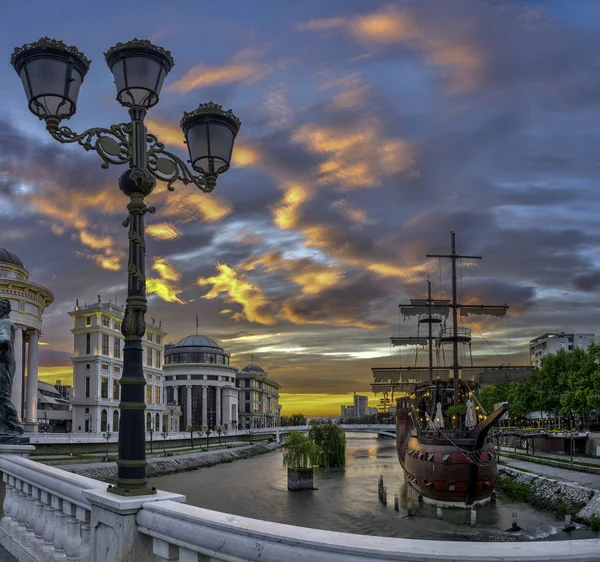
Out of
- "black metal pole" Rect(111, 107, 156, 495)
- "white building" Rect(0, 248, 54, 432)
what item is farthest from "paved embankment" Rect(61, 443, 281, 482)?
"black metal pole" Rect(111, 107, 156, 495)

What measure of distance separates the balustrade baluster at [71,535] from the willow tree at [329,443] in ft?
237

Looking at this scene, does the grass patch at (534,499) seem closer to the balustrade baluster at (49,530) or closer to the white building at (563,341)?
the balustrade baluster at (49,530)

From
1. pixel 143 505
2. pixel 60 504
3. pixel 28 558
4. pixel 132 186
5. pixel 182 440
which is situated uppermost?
pixel 132 186

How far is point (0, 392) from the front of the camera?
11992 millimetres

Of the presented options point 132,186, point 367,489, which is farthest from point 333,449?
point 132,186

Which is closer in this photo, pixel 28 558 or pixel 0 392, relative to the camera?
pixel 28 558

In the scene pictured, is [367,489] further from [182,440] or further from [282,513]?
[182,440]

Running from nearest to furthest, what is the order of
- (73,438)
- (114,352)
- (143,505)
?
(143,505) → (73,438) → (114,352)

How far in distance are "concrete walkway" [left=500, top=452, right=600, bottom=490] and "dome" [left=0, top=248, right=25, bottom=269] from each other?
5473cm

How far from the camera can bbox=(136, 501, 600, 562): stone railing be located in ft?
11.5

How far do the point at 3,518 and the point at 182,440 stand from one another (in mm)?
88798

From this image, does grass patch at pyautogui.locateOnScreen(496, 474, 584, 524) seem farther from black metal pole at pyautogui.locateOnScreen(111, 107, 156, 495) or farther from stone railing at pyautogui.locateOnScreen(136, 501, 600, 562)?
stone railing at pyautogui.locateOnScreen(136, 501, 600, 562)

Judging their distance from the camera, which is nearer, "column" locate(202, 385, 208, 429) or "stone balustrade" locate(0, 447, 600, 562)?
"stone balustrade" locate(0, 447, 600, 562)

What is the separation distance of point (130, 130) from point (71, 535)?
16.1ft
